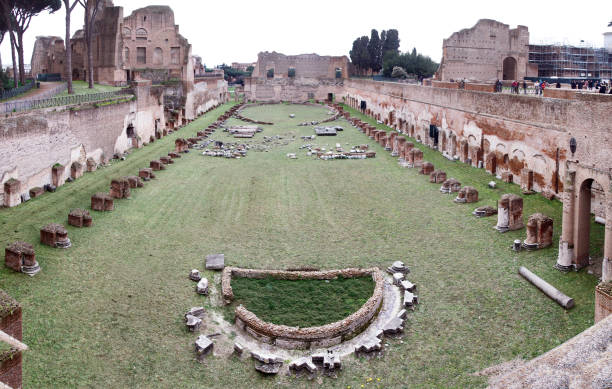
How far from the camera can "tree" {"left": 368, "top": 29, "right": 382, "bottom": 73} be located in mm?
55781

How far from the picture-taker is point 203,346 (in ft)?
26.0

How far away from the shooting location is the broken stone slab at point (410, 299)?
365 inches

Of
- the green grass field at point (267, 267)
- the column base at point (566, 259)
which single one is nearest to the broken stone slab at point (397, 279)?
the green grass field at point (267, 267)

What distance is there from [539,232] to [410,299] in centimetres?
329

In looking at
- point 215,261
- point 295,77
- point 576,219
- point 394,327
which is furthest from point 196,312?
point 295,77

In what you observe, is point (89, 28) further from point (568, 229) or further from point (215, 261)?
point (568, 229)

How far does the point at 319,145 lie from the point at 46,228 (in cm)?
1580

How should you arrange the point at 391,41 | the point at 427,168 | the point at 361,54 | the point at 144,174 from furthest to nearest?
the point at 361,54 < the point at 391,41 < the point at 427,168 < the point at 144,174

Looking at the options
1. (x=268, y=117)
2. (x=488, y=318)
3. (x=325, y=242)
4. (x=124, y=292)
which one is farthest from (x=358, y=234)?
(x=268, y=117)

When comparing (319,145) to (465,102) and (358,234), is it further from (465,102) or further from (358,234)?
(358,234)

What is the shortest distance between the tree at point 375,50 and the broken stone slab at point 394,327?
49727 mm

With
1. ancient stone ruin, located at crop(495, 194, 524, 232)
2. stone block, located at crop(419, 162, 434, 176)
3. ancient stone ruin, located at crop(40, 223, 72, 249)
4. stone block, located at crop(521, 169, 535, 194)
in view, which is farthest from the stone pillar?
ancient stone ruin, located at crop(40, 223, 72, 249)

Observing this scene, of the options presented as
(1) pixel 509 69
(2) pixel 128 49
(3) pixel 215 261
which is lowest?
(3) pixel 215 261

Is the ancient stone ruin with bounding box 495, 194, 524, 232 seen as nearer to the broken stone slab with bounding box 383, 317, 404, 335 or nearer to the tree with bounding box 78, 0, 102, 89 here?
the broken stone slab with bounding box 383, 317, 404, 335
